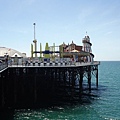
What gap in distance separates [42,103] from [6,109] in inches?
214

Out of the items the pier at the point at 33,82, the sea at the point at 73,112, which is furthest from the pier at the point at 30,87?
the sea at the point at 73,112

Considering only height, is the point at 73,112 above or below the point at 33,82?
below

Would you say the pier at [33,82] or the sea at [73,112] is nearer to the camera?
the sea at [73,112]

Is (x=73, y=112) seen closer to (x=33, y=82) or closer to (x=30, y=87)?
(x=33, y=82)

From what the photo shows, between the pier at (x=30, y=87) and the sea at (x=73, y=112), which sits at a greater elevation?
the pier at (x=30, y=87)

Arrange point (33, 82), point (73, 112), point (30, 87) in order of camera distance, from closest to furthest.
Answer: point (73, 112) → point (33, 82) → point (30, 87)

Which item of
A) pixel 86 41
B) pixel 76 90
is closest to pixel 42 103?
pixel 76 90

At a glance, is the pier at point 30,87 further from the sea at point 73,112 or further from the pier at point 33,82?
the sea at point 73,112

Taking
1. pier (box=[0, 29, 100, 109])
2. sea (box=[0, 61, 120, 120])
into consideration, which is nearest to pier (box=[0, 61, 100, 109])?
pier (box=[0, 29, 100, 109])

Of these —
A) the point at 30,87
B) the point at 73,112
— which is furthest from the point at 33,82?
the point at 73,112

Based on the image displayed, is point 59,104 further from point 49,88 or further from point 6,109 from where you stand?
point 49,88

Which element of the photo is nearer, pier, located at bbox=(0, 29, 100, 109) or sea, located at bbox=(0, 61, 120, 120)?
sea, located at bbox=(0, 61, 120, 120)

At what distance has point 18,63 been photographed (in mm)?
33219

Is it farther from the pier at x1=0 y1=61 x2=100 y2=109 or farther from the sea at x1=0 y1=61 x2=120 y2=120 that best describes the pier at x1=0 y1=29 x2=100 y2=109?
the sea at x1=0 y1=61 x2=120 y2=120
